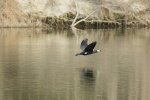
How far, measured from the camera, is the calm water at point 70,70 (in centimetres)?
1714

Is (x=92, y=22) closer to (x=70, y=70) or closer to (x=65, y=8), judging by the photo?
(x=65, y=8)

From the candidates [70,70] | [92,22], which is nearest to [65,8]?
[92,22]

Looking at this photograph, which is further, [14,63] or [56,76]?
[14,63]

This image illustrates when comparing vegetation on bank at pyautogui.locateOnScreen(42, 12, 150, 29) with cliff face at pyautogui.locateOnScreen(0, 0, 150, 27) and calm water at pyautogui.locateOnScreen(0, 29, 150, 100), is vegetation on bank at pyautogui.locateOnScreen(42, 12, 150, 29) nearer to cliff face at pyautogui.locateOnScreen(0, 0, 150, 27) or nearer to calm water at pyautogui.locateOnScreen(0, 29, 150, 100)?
cliff face at pyautogui.locateOnScreen(0, 0, 150, 27)

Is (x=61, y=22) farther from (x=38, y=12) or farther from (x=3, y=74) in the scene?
(x=3, y=74)

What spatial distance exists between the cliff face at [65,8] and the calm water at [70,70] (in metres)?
7.85

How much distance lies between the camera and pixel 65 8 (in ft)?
149

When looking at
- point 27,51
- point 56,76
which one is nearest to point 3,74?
point 56,76

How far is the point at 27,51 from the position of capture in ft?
90.6

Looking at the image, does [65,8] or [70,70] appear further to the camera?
[65,8]

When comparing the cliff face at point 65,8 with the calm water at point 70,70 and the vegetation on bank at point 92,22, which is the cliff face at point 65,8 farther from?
the calm water at point 70,70

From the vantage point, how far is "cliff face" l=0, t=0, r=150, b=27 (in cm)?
4256

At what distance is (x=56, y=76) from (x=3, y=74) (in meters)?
1.66

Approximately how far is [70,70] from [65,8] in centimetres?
2430
